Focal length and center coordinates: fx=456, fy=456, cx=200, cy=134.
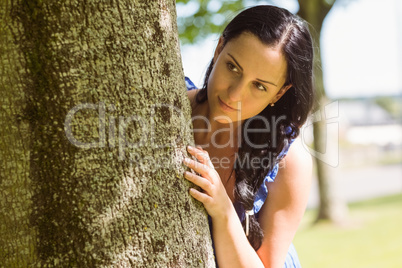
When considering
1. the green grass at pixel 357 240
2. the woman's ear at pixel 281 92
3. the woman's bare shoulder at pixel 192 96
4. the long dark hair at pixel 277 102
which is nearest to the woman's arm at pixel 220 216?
the long dark hair at pixel 277 102

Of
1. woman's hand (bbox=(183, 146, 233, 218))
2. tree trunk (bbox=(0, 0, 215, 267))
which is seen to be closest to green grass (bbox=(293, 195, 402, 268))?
woman's hand (bbox=(183, 146, 233, 218))

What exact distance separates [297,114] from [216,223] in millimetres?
968

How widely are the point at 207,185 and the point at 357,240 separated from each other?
744 cm

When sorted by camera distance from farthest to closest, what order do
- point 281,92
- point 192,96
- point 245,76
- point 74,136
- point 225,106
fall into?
1. point 192,96
2. point 281,92
3. point 225,106
4. point 245,76
5. point 74,136

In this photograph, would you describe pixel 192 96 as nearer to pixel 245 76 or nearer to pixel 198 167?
pixel 245 76

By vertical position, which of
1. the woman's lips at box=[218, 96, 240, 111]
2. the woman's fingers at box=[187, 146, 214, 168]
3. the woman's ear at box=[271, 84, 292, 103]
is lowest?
the woman's fingers at box=[187, 146, 214, 168]

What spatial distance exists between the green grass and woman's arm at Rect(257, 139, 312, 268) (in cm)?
510

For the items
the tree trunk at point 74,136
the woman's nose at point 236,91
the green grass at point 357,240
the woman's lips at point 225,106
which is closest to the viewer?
the tree trunk at point 74,136

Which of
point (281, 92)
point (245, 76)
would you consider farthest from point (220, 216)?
point (281, 92)

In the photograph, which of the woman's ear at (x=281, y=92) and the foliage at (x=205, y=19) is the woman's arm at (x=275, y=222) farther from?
the foliage at (x=205, y=19)

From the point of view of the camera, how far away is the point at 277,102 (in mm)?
2438

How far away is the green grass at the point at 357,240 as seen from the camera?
7.02 meters

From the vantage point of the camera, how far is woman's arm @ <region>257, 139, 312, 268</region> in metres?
2.13

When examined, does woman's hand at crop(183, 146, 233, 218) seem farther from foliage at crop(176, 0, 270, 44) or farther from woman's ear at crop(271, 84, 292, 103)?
foliage at crop(176, 0, 270, 44)
